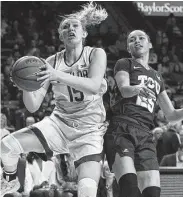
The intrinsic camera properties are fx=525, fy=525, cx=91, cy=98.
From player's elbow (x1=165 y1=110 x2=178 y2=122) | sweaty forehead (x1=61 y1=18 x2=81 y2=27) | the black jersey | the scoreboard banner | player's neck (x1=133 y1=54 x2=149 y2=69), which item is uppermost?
the scoreboard banner

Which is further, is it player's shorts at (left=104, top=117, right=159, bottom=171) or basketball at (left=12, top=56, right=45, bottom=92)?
player's shorts at (left=104, top=117, right=159, bottom=171)

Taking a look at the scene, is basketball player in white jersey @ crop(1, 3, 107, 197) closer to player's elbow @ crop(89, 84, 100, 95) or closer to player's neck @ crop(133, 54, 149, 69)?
player's elbow @ crop(89, 84, 100, 95)

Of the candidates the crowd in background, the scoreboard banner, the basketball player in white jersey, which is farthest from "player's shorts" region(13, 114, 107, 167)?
the scoreboard banner

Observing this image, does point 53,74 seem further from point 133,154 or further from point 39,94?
point 133,154

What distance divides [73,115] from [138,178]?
26.7 inches

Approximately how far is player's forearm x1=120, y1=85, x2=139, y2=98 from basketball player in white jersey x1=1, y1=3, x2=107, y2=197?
17cm

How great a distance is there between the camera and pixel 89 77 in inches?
146

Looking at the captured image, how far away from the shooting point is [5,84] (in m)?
10.5

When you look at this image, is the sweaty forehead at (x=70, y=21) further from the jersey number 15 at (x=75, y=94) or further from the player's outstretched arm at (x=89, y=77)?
the jersey number 15 at (x=75, y=94)

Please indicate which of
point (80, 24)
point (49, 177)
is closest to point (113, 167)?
point (80, 24)

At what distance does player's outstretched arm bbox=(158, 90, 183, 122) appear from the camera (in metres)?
4.26

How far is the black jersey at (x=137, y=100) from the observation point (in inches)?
156

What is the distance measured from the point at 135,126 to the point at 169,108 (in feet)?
1.57

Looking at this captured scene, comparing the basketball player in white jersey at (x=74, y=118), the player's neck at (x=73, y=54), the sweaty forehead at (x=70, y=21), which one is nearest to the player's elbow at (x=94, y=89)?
the basketball player in white jersey at (x=74, y=118)
